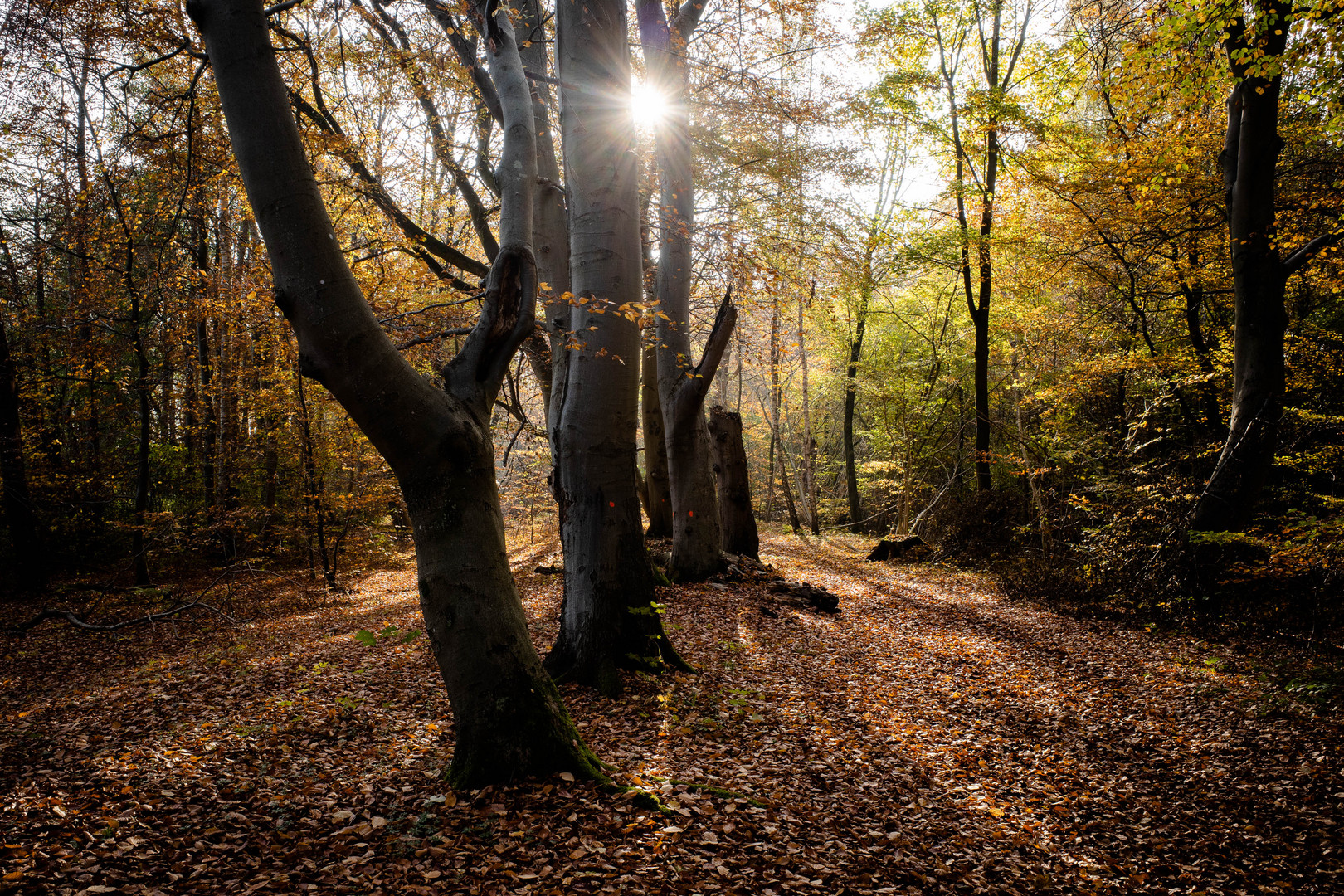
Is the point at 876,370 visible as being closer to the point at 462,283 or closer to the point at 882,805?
the point at 462,283

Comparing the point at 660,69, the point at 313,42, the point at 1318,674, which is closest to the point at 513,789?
the point at 1318,674

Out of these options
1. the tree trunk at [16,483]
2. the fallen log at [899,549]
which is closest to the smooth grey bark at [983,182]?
the fallen log at [899,549]

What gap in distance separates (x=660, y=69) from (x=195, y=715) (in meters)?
7.78

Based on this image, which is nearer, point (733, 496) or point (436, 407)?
point (436, 407)

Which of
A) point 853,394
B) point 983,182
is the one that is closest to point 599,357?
point 983,182

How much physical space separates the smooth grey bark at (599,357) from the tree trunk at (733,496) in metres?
5.22

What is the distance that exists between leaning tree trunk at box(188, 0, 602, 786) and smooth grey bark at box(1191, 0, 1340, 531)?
7966 mm

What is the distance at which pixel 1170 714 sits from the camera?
481 centimetres

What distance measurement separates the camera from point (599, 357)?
462cm

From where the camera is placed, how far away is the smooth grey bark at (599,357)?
459 cm

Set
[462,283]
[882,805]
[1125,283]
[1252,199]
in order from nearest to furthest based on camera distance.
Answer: [882,805] → [1252,199] → [462,283] → [1125,283]

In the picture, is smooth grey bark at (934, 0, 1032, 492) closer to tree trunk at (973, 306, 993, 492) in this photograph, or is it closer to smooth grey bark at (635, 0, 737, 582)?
tree trunk at (973, 306, 993, 492)

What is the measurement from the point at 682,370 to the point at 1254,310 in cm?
695

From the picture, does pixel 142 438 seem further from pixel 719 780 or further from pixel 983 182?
pixel 983 182
